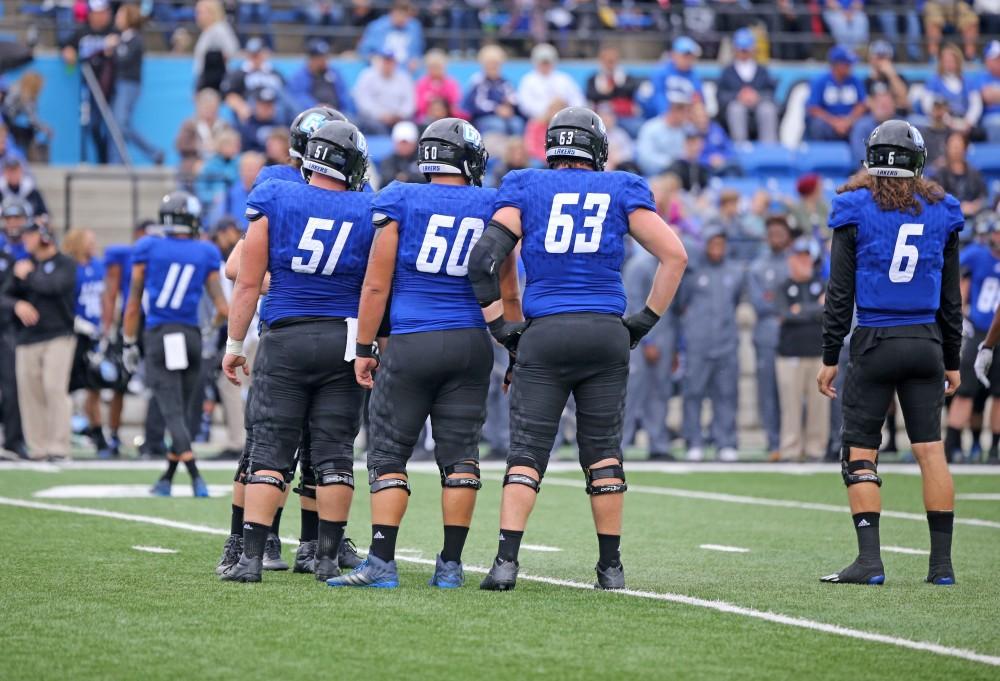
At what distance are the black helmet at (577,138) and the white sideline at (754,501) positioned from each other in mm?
4493

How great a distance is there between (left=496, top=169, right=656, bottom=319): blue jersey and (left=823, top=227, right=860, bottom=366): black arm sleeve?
108 centimetres

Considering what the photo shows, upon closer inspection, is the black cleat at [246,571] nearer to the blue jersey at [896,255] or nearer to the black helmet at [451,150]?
the black helmet at [451,150]

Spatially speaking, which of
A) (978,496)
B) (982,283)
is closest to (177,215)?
(978,496)

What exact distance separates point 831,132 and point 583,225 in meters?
14.8

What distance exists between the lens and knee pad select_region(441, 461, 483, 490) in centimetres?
719

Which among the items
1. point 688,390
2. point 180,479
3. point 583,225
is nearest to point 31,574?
point 583,225

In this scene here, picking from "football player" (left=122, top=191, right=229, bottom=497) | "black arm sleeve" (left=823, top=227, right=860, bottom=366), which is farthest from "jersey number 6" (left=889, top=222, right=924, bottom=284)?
"football player" (left=122, top=191, right=229, bottom=497)

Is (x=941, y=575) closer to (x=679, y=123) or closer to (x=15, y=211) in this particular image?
(x=15, y=211)

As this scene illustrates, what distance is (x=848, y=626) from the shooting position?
20.7 feet

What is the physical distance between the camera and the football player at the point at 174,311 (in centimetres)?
1156

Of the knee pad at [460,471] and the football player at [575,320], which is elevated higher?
the football player at [575,320]

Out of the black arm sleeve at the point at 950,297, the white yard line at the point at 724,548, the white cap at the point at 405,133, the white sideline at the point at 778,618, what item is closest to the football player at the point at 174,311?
the white sideline at the point at 778,618

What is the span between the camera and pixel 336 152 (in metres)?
7.36

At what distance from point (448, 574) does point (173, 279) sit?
5.09 meters
